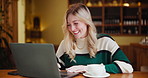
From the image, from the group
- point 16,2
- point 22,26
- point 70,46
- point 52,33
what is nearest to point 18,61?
point 70,46

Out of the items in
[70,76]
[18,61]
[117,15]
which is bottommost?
[70,76]

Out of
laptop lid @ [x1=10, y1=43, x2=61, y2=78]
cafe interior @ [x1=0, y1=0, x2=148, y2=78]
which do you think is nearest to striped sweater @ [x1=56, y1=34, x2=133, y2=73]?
laptop lid @ [x1=10, y1=43, x2=61, y2=78]

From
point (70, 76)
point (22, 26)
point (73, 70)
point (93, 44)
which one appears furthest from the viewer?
point (22, 26)

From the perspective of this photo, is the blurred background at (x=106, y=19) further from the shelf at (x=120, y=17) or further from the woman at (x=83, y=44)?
the woman at (x=83, y=44)

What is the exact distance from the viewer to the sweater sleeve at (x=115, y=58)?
1.78 meters

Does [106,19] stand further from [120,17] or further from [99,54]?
[99,54]

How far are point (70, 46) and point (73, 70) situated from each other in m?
0.37

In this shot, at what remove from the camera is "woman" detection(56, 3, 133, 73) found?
1988mm

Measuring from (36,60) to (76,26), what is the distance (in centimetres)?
61

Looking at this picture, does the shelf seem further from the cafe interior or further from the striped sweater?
the striped sweater

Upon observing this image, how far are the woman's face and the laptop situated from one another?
51 centimetres

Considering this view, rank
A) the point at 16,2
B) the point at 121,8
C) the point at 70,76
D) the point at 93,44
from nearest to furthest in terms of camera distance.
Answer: the point at 70,76, the point at 93,44, the point at 16,2, the point at 121,8

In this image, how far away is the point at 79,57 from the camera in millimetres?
2061

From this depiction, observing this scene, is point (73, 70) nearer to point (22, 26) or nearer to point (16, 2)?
point (16, 2)
